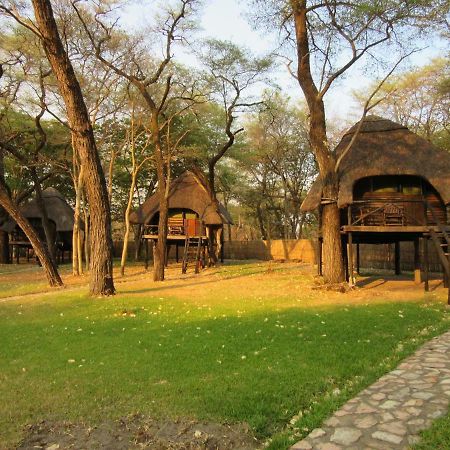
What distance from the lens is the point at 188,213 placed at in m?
26.0

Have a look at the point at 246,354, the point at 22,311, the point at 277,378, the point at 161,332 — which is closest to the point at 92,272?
the point at 22,311

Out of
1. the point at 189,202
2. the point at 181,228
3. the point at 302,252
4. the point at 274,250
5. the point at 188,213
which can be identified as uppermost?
the point at 189,202

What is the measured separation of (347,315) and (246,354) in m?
3.40

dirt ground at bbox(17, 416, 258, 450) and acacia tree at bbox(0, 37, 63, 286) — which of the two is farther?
acacia tree at bbox(0, 37, 63, 286)

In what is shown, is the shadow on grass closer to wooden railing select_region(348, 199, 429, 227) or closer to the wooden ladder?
wooden railing select_region(348, 199, 429, 227)

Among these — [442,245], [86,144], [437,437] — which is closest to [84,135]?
[86,144]

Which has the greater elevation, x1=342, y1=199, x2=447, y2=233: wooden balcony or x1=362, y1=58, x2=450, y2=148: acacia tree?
x1=362, y1=58, x2=450, y2=148: acacia tree

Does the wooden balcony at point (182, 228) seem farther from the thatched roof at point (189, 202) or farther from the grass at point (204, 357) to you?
the grass at point (204, 357)

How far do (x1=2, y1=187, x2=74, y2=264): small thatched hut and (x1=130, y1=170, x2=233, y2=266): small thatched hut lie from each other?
8156 mm

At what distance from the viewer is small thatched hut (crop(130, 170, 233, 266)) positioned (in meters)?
24.3

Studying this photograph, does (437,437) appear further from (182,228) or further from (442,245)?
(182,228)

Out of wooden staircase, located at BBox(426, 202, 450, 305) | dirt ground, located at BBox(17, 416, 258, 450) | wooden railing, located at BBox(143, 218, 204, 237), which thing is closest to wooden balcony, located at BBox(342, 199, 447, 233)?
wooden staircase, located at BBox(426, 202, 450, 305)

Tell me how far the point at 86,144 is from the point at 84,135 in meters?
0.23

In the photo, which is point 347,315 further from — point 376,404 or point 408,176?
point 408,176
